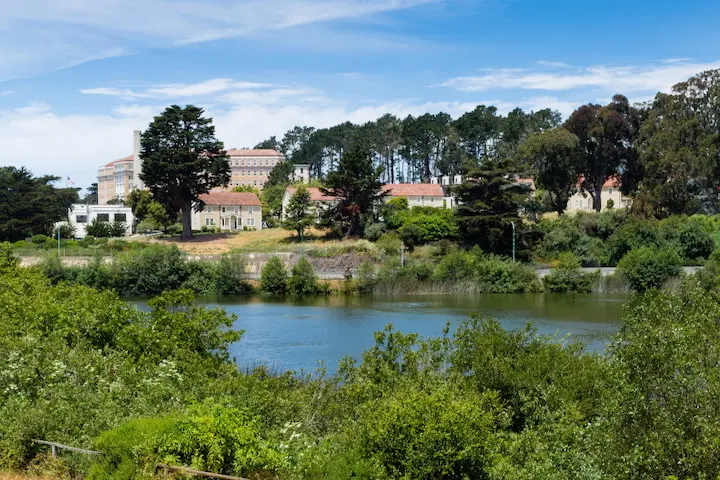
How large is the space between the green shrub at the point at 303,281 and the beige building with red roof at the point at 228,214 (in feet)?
112

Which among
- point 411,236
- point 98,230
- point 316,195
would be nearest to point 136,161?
point 98,230

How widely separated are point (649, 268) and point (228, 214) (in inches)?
2034

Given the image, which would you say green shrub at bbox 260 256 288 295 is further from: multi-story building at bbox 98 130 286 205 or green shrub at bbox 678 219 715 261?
multi-story building at bbox 98 130 286 205

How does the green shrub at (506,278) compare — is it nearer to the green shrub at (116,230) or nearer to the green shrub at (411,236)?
the green shrub at (411,236)

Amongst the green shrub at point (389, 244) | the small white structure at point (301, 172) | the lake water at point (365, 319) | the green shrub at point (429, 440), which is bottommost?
the lake water at point (365, 319)

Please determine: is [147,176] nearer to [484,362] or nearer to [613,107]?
[613,107]

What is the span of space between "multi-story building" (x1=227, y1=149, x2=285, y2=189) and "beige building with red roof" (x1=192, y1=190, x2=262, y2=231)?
50.3 metres

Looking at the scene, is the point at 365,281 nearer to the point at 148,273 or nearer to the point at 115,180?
the point at 148,273

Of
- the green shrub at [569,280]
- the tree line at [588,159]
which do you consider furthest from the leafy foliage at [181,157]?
the green shrub at [569,280]

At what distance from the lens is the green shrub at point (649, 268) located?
55.5 m

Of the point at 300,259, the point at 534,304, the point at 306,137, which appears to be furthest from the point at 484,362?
the point at 306,137

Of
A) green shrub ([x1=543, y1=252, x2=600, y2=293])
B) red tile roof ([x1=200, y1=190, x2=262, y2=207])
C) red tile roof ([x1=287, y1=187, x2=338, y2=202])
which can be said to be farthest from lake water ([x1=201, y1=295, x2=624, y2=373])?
red tile roof ([x1=200, y1=190, x2=262, y2=207])

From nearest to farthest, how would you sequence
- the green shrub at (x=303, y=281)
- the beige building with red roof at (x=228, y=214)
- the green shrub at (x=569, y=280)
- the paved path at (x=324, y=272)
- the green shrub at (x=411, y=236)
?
the green shrub at (x=569, y=280) < the green shrub at (x=303, y=281) < the paved path at (x=324, y=272) < the green shrub at (x=411, y=236) < the beige building with red roof at (x=228, y=214)

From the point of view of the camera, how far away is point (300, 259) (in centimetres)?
6206
